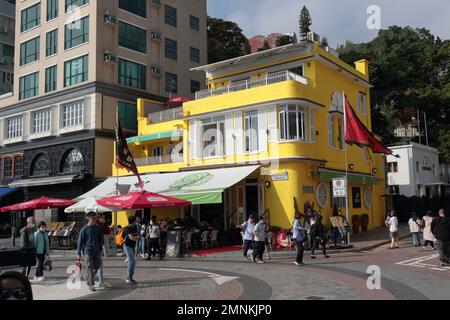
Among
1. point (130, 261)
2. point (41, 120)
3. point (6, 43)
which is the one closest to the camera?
point (130, 261)

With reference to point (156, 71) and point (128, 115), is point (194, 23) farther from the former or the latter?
point (128, 115)

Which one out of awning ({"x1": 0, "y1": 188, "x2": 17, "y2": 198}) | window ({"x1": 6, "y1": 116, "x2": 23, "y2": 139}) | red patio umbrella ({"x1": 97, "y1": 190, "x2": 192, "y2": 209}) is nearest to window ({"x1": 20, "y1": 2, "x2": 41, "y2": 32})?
window ({"x1": 6, "y1": 116, "x2": 23, "y2": 139})

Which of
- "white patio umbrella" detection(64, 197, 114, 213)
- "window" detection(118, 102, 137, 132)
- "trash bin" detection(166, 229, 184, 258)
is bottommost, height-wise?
"trash bin" detection(166, 229, 184, 258)

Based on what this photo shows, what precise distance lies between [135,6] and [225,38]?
2172 centimetres

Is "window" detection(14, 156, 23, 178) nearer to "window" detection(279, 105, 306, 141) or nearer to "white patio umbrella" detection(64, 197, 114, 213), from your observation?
"white patio umbrella" detection(64, 197, 114, 213)

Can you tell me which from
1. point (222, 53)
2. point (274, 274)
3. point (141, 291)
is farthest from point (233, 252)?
point (222, 53)

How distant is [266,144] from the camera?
25.0m

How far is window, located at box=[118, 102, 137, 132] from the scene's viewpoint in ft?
116

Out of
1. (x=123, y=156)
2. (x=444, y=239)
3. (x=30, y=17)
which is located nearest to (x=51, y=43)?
(x=30, y=17)

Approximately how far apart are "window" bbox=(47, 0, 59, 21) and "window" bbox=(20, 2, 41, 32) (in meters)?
1.41

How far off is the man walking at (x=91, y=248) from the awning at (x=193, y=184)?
397 inches

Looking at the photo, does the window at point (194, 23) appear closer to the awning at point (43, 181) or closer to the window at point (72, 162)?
the window at point (72, 162)

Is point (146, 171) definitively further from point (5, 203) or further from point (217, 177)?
point (5, 203)

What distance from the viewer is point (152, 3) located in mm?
38375
